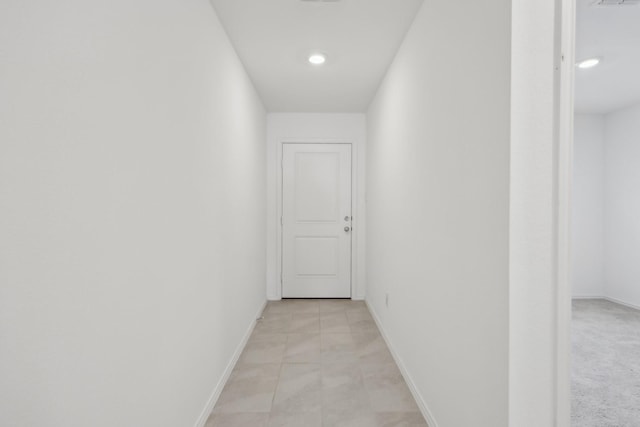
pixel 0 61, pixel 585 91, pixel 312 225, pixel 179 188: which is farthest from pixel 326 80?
pixel 0 61

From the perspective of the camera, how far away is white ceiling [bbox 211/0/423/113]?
202 cm

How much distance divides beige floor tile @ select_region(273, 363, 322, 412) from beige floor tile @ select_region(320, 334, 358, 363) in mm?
183

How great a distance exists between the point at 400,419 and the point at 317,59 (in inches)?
105

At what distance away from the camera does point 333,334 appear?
3.07 metres

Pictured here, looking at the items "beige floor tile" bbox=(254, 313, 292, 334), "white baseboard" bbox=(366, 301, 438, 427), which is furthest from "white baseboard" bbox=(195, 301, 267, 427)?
"white baseboard" bbox=(366, 301, 438, 427)

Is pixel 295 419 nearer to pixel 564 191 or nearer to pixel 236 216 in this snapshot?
pixel 236 216

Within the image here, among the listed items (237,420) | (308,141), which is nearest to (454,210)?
(237,420)

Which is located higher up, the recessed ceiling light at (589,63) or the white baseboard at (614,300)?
the recessed ceiling light at (589,63)

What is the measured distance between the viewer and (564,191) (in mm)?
943

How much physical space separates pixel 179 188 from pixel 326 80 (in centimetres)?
217

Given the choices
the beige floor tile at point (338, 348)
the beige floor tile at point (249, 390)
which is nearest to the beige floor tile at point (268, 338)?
the beige floor tile at point (338, 348)

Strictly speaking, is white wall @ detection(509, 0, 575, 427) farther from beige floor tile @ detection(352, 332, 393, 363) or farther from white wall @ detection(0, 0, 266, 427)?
beige floor tile @ detection(352, 332, 393, 363)

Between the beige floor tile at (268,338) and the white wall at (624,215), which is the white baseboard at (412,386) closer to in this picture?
the beige floor tile at (268,338)

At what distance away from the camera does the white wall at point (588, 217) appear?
287 cm
